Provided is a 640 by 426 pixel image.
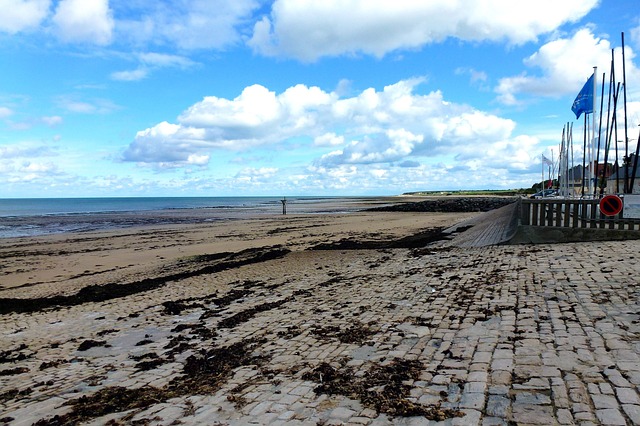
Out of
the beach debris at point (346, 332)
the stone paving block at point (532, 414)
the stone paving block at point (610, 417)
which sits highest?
the stone paving block at point (610, 417)

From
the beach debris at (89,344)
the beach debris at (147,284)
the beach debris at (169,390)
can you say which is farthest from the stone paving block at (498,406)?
the beach debris at (147,284)

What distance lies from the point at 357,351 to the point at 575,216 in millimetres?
10304

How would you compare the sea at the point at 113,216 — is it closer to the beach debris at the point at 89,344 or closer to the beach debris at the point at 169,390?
the beach debris at the point at 89,344

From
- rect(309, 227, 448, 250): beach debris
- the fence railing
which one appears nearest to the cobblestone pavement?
the fence railing

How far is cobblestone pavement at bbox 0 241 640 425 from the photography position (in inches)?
165

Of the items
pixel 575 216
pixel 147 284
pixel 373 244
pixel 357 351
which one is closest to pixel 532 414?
pixel 357 351

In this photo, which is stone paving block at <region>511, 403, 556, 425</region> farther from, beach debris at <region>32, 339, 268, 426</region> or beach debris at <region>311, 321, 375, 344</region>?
beach debris at <region>32, 339, 268, 426</region>

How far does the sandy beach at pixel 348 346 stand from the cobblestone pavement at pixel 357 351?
3cm

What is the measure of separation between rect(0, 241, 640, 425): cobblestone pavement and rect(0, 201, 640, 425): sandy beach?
0.03 meters

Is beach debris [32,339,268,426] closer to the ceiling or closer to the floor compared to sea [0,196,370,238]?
closer to the ceiling

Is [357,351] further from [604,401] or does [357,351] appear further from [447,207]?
[447,207]

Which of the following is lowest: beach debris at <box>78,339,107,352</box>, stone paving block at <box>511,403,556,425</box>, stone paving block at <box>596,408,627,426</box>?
beach debris at <box>78,339,107,352</box>

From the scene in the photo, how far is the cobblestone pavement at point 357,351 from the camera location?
418cm

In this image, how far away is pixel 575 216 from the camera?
13180 millimetres
